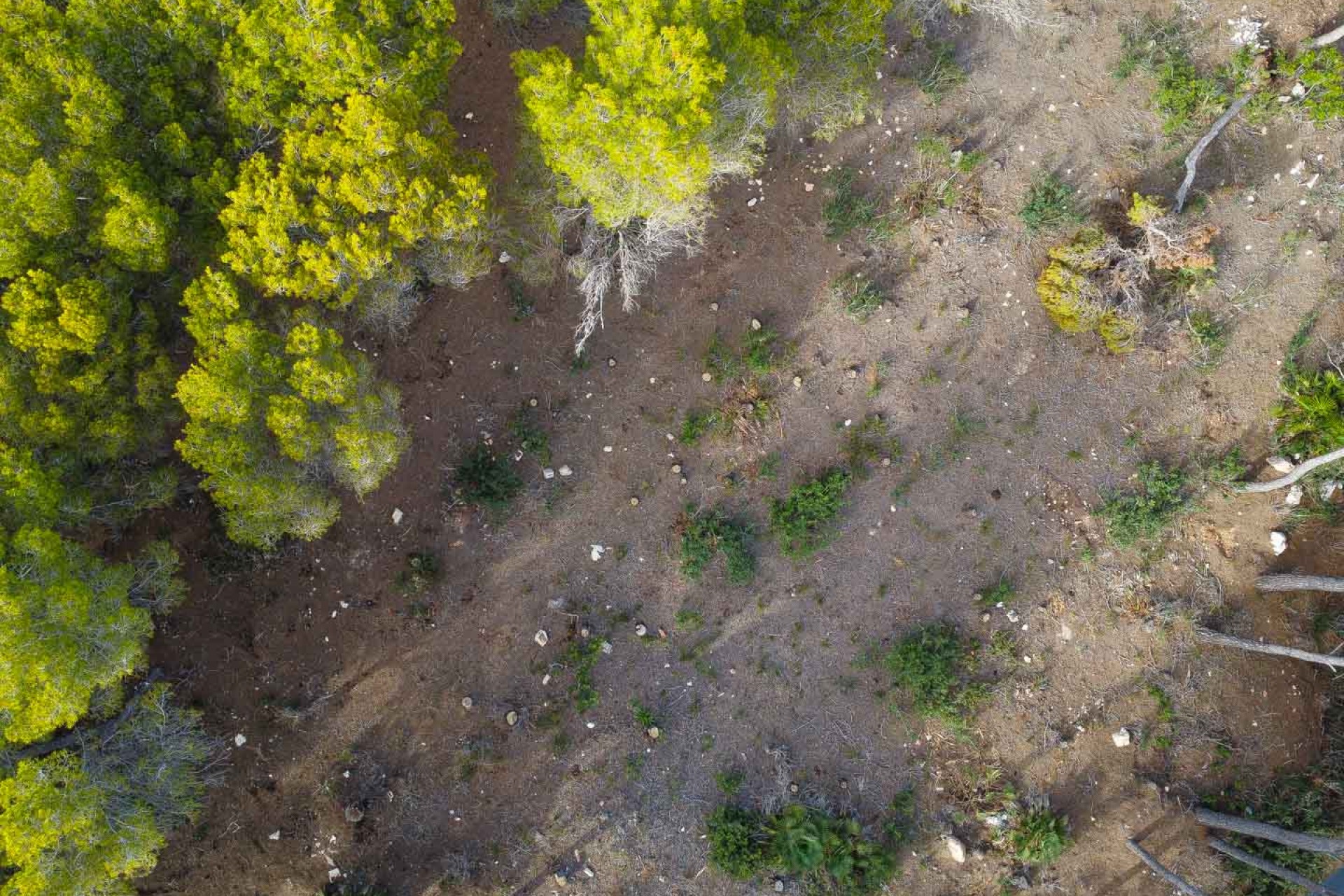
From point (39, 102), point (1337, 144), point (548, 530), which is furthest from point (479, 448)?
point (1337, 144)

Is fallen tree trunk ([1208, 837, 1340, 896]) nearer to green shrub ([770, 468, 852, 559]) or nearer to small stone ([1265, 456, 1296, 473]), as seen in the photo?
small stone ([1265, 456, 1296, 473])

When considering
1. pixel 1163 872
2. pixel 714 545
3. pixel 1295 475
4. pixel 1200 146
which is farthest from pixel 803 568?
pixel 1200 146

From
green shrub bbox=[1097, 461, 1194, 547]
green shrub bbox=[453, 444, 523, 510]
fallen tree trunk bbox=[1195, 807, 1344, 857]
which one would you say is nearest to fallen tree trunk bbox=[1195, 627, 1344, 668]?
green shrub bbox=[1097, 461, 1194, 547]

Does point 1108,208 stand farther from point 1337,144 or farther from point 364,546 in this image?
point 364,546

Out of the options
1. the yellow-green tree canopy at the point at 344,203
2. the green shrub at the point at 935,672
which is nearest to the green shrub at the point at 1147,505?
the green shrub at the point at 935,672

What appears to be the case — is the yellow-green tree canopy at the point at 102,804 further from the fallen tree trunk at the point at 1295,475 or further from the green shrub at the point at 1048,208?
the fallen tree trunk at the point at 1295,475

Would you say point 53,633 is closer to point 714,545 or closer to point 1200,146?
point 714,545
